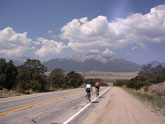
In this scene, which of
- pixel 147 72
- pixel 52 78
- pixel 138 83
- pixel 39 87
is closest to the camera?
pixel 39 87

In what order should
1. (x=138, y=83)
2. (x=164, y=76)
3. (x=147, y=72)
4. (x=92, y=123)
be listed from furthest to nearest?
(x=147, y=72)
(x=138, y=83)
(x=164, y=76)
(x=92, y=123)

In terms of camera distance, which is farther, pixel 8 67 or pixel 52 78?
pixel 52 78

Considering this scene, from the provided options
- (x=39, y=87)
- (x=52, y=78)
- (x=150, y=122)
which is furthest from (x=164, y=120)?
(x=52, y=78)

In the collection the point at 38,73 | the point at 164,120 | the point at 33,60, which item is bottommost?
the point at 164,120

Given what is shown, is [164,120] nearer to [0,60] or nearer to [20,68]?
[20,68]

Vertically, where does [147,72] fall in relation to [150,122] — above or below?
above

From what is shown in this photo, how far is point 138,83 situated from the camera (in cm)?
6169

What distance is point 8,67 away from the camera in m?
48.4

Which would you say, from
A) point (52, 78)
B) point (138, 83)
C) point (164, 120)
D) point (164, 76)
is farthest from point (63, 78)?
point (164, 120)

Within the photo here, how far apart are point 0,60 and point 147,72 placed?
4830 centimetres

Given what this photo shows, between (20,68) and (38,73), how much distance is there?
4290 mm

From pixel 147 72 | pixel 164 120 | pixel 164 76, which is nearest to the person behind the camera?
pixel 164 120

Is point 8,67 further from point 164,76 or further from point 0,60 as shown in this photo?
point 164,76

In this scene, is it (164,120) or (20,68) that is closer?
(164,120)
